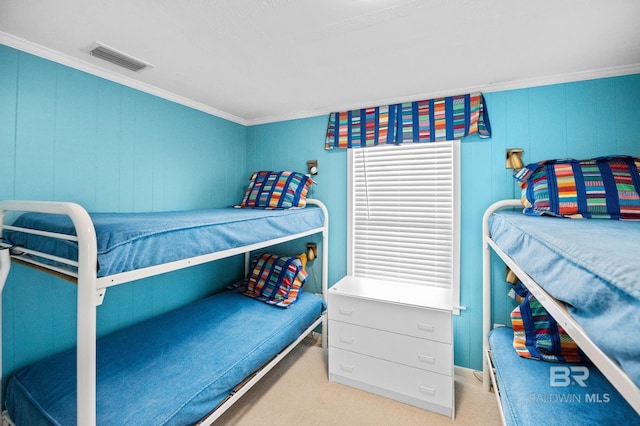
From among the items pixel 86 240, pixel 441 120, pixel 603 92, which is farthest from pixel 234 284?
pixel 603 92

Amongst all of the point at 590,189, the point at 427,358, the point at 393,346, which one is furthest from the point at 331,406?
the point at 590,189

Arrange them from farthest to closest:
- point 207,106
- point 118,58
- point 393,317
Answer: point 207,106 < point 393,317 < point 118,58

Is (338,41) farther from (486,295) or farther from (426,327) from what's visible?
(486,295)

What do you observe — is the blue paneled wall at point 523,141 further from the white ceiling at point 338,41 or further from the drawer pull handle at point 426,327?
the drawer pull handle at point 426,327

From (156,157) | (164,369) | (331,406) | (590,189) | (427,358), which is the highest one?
(156,157)

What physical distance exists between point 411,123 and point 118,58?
7.13 ft

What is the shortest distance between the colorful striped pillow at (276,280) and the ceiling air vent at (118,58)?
71.4 inches

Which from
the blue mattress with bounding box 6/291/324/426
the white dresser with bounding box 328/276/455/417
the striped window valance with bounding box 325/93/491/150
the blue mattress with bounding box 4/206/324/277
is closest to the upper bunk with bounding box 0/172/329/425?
the blue mattress with bounding box 4/206/324/277

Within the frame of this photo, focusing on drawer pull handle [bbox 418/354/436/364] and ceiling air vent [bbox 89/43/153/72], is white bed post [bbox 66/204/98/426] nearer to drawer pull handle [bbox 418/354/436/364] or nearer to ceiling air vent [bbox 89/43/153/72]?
ceiling air vent [bbox 89/43/153/72]

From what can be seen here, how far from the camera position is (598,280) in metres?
0.63

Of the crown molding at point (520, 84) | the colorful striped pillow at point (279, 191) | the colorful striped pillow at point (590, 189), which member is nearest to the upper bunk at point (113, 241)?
the colorful striped pillow at point (279, 191)

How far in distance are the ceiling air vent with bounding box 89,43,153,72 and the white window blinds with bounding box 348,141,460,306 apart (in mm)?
1760

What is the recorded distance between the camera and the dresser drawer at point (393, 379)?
1806mm

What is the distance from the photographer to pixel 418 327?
74.0 inches
